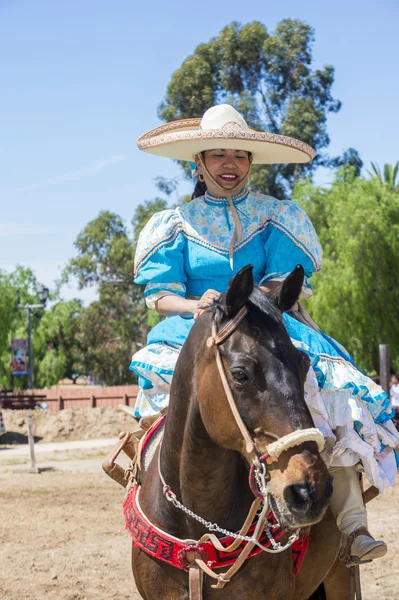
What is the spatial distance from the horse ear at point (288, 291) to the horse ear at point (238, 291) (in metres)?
0.22

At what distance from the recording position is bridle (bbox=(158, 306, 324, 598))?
8.25 feet

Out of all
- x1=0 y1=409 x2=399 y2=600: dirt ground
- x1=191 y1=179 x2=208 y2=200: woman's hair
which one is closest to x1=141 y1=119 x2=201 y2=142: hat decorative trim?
x1=191 y1=179 x2=208 y2=200: woman's hair

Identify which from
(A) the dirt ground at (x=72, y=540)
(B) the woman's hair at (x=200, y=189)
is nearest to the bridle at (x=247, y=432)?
(B) the woman's hair at (x=200, y=189)

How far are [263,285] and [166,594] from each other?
1.53 metres

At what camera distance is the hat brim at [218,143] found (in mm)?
3797

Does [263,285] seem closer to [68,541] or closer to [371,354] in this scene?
[68,541]

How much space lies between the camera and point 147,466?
3.61 meters

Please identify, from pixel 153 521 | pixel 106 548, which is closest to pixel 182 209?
pixel 153 521

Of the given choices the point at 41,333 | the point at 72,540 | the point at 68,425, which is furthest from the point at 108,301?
the point at 72,540

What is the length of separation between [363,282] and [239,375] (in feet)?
72.1

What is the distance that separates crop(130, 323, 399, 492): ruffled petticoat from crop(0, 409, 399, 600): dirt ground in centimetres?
333

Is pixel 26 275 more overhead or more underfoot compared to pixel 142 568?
more overhead

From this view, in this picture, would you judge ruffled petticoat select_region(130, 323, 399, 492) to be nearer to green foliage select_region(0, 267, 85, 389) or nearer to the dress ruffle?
the dress ruffle

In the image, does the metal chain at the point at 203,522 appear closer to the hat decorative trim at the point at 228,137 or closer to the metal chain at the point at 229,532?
the metal chain at the point at 229,532
